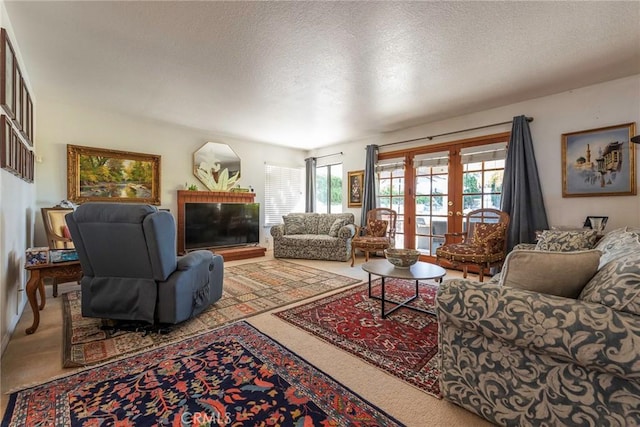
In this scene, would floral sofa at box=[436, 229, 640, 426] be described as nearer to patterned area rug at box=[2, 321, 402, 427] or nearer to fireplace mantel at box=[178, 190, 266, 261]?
patterned area rug at box=[2, 321, 402, 427]

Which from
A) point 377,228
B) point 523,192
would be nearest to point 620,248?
point 523,192

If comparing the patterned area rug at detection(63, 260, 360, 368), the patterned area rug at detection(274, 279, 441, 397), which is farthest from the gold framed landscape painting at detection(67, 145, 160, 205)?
the patterned area rug at detection(274, 279, 441, 397)

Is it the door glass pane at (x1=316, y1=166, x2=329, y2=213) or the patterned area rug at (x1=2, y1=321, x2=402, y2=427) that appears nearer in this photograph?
the patterned area rug at (x1=2, y1=321, x2=402, y2=427)

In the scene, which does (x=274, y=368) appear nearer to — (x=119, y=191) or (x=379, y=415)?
(x=379, y=415)

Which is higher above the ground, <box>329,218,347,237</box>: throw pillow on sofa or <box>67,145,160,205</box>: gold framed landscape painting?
<box>67,145,160,205</box>: gold framed landscape painting

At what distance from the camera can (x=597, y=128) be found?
10.6 feet

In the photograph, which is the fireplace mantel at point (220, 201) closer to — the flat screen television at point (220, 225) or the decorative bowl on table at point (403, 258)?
the flat screen television at point (220, 225)

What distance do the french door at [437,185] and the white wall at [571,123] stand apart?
0.32m

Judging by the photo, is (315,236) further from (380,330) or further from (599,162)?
(599,162)

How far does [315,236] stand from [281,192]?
1.77 m

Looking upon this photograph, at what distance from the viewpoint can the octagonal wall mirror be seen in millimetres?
5305

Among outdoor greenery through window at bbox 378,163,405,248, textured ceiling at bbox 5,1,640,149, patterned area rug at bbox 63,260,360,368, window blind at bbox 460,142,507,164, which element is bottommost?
patterned area rug at bbox 63,260,360,368

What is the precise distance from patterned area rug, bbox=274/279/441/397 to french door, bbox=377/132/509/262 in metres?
1.89

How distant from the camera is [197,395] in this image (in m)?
1.49
